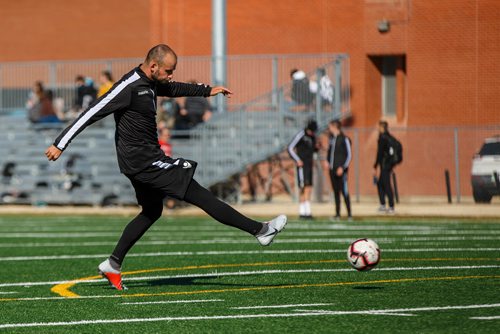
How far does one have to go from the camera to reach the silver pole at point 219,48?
1321 inches

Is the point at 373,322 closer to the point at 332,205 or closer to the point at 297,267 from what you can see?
the point at 297,267

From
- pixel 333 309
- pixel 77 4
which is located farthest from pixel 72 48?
pixel 333 309

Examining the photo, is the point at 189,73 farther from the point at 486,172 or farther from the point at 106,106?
the point at 106,106

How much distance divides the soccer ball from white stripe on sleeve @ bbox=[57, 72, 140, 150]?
263 centimetres

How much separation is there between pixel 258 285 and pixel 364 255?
1.08 metres

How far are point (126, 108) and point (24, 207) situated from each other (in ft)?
A: 70.2

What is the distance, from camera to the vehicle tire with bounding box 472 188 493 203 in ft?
102

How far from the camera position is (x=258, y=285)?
1214cm

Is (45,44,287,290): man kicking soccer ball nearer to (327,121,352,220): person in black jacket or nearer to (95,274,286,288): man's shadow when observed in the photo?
(95,274,286,288): man's shadow

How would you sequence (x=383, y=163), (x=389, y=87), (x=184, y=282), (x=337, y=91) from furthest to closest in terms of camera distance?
(x=389, y=87)
(x=337, y=91)
(x=383, y=163)
(x=184, y=282)

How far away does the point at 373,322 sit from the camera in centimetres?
926

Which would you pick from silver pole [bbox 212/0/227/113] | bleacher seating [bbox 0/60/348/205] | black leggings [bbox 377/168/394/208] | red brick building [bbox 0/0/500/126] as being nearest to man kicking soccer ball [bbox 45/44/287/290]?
black leggings [bbox 377/168/394/208]

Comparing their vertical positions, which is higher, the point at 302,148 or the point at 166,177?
the point at 166,177

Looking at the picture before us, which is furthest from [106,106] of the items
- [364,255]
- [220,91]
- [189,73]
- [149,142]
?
[189,73]
